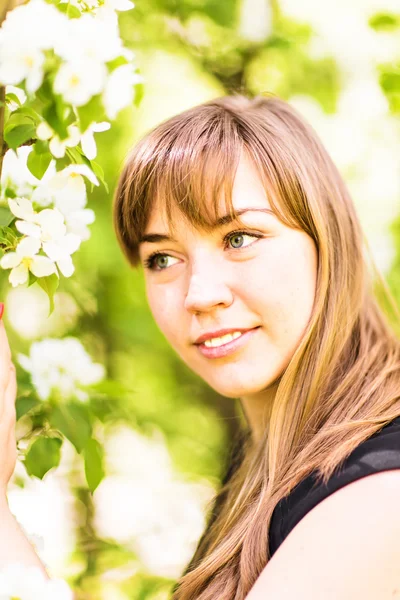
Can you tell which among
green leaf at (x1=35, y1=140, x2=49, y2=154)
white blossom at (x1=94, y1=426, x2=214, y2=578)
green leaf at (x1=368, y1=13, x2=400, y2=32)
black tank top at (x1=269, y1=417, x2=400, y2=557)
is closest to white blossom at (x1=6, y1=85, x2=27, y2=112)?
green leaf at (x1=35, y1=140, x2=49, y2=154)

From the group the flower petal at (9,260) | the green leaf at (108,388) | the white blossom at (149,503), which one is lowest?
the white blossom at (149,503)

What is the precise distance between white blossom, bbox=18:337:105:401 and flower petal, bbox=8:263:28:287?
0.97ft

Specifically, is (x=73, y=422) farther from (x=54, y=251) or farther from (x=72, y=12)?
(x=72, y=12)

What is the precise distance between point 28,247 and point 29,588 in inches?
21.0

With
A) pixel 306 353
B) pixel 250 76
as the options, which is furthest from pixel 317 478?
pixel 250 76

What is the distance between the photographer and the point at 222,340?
166cm

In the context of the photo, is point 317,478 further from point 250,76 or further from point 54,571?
point 250,76

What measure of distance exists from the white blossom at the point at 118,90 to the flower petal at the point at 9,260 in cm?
31

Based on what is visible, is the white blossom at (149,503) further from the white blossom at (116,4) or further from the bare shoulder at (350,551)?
the white blossom at (116,4)

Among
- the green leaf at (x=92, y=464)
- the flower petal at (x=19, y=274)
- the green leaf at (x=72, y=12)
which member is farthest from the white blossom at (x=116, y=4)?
the green leaf at (x=92, y=464)

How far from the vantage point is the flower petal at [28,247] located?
1242mm

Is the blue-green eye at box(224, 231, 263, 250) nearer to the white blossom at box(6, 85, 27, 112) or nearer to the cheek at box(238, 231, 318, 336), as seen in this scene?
the cheek at box(238, 231, 318, 336)

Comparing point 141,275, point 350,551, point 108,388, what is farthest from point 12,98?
point 141,275

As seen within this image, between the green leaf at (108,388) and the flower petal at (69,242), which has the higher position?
the flower petal at (69,242)
